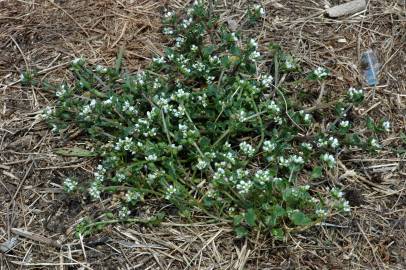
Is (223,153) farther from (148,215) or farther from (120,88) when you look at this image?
(120,88)

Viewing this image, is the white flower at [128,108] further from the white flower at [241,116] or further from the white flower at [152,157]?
the white flower at [241,116]

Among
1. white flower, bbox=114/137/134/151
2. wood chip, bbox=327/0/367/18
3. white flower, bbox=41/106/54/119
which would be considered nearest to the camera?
white flower, bbox=114/137/134/151

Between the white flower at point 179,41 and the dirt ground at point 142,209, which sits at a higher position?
the white flower at point 179,41

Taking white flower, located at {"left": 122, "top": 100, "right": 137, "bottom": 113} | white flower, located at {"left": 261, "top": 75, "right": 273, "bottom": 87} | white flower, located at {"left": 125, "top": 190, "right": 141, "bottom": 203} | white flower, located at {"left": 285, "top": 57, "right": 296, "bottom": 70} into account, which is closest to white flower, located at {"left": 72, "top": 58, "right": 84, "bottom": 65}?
white flower, located at {"left": 122, "top": 100, "right": 137, "bottom": 113}

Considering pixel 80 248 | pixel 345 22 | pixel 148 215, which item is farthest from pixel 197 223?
pixel 345 22

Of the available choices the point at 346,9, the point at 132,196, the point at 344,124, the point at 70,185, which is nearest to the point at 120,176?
the point at 132,196

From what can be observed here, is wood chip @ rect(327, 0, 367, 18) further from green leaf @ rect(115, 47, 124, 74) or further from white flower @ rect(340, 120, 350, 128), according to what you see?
green leaf @ rect(115, 47, 124, 74)

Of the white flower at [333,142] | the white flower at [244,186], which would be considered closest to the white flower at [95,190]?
the white flower at [244,186]

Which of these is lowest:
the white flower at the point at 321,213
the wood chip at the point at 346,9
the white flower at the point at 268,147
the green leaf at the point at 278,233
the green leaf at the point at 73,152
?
the green leaf at the point at 278,233
